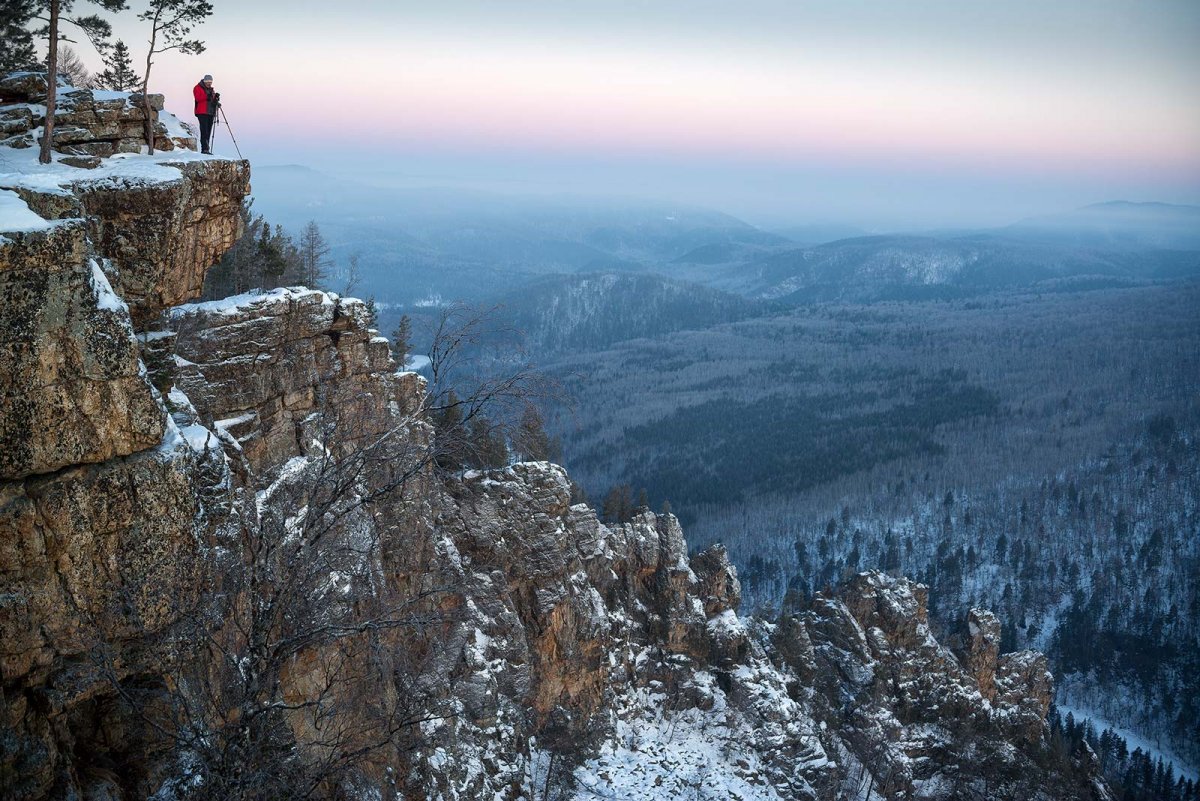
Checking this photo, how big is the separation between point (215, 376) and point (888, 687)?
40607 millimetres

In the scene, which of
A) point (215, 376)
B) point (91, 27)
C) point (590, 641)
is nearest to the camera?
point (91, 27)

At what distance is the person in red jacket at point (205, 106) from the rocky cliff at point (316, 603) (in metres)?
2.71

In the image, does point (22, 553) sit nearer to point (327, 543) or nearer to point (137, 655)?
point (137, 655)

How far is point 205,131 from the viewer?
18484mm

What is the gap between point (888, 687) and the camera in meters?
45.0

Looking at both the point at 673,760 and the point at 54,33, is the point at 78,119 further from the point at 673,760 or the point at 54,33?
the point at 673,760

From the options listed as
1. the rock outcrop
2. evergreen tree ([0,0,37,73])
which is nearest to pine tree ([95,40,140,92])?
evergreen tree ([0,0,37,73])

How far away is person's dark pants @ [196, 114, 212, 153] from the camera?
1838 cm

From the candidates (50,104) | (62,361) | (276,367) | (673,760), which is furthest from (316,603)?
(673,760)

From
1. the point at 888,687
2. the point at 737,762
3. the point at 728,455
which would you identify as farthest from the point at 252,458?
the point at 728,455

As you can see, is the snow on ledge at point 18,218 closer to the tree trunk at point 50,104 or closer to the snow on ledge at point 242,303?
the tree trunk at point 50,104

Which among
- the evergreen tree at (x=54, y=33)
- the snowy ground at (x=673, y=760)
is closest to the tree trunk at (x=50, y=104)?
the evergreen tree at (x=54, y=33)

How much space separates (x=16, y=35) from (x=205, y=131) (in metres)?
5.62

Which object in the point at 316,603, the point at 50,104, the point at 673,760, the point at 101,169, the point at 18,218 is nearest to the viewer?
the point at 18,218
